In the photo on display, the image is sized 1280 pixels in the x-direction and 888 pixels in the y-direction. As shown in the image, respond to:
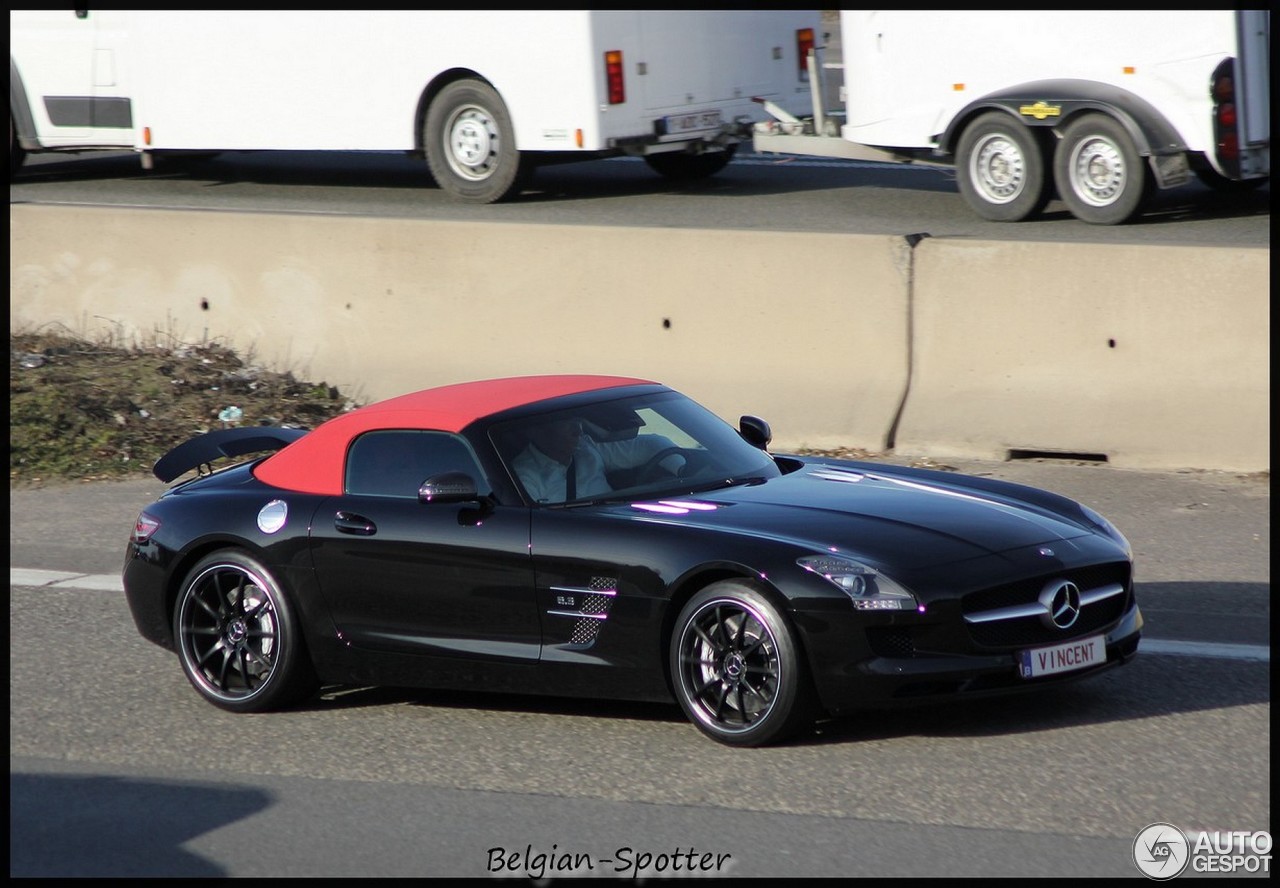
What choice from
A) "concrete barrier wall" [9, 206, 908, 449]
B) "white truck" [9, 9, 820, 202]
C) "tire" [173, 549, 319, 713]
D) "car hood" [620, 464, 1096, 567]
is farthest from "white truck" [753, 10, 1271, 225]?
"tire" [173, 549, 319, 713]

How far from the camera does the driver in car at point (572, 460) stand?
6.80 metres

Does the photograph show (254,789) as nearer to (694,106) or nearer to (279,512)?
(279,512)

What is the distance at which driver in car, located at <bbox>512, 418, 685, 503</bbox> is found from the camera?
22.3 feet

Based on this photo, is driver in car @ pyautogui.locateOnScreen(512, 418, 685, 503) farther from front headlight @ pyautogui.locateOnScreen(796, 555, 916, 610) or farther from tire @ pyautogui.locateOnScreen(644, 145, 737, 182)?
tire @ pyautogui.locateOnScreen(644, 145, 737, 182)

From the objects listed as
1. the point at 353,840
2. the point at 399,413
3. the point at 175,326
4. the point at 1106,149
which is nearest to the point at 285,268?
the point at 175,326

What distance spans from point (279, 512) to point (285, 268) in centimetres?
567

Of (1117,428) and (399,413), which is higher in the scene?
(399,413)

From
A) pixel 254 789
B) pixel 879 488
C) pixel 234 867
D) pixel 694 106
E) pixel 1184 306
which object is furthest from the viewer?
pixel 694 106

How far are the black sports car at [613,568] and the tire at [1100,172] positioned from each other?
7.80 meters

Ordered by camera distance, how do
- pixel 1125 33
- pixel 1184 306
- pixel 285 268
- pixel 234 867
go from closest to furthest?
1. pixel 234 867
2. pixel 1184 306
3. pixel 285 268
4. pixel 1125 33

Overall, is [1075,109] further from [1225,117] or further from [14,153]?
[14,153]

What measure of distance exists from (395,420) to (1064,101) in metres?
8.98

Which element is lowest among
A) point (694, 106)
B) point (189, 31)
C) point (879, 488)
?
point (879, 488)

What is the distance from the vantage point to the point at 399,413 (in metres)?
7.23
